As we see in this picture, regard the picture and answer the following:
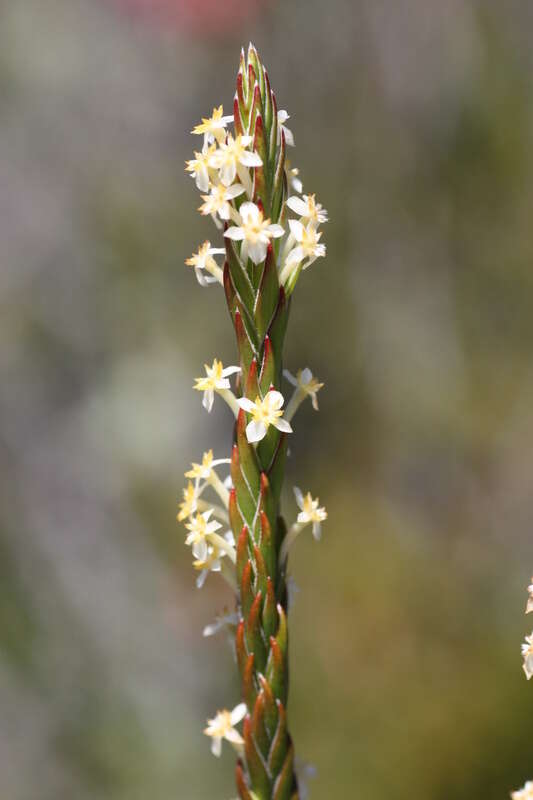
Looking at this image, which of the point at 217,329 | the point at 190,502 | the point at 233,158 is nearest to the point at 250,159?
the point at 233,158

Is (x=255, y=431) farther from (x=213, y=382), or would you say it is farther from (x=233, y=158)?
(x=233, y=158)

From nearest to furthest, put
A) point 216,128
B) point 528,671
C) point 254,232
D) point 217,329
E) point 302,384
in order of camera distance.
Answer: point 528,671 → point 254,232 → point 216,128 → point 302,384 → point 217,329

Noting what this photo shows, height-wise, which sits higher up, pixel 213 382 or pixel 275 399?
pixel 213 382

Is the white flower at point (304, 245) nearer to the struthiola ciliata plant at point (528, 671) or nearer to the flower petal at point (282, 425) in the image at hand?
the flower petal at point (282, 425)

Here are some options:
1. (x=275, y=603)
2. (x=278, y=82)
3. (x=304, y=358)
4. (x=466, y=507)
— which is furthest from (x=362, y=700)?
(x=278, y=82)

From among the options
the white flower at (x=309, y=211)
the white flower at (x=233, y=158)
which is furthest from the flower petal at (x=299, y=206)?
the white flower at (x=233, y=158)

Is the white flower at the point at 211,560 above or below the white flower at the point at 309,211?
below

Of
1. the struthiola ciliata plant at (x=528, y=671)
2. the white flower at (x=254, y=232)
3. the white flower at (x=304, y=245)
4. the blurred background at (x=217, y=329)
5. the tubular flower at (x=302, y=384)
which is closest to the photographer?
the struthiola ciliata plant at (x=528, y=671)
